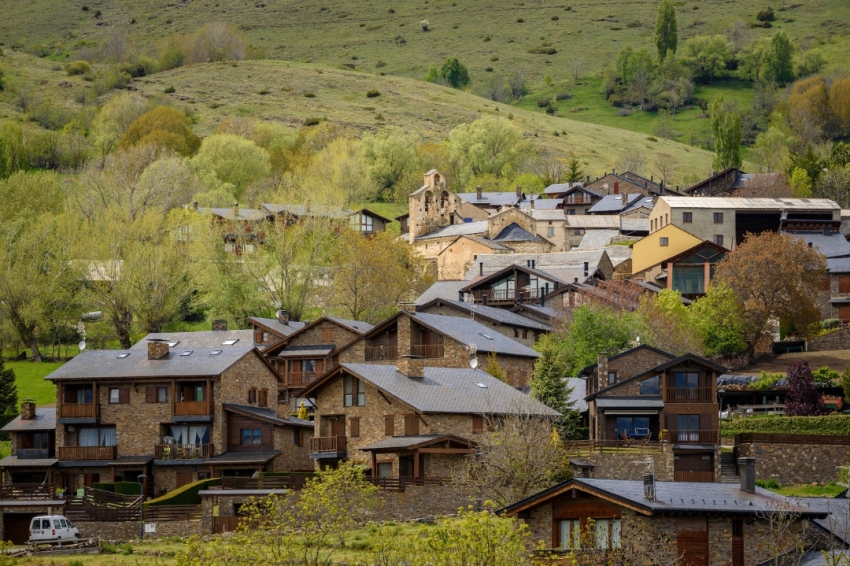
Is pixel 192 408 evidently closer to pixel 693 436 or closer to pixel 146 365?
pixel 146 365

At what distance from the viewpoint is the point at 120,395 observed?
227 ft

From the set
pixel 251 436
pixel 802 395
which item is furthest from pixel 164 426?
pixel 802 395

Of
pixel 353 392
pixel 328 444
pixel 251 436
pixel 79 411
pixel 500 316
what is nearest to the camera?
pixel 328 444

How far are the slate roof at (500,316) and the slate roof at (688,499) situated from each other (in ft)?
128

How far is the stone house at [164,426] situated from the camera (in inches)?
2648

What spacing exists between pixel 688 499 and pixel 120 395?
3483cm

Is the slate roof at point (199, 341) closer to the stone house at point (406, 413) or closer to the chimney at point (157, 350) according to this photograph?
the chimney at point (157, 350)

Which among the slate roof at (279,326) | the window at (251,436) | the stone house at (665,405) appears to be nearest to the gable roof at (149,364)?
the window at (251,436)

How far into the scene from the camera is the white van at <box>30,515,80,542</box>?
5468 centimetres

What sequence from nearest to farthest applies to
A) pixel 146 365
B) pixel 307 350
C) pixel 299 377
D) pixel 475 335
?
pixel 146 365 < pixel 475 335 < pixel 299 377 < pixel 307 350

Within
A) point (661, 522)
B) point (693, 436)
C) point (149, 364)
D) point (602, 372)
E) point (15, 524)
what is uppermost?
point (149, 364)

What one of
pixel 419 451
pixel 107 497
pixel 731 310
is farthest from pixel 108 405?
pixel 731 310

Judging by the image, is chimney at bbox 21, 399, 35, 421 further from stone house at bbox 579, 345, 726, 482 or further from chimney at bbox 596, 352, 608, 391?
chimney at bbox 596, 352, 608, 391

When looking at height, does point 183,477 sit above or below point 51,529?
above
